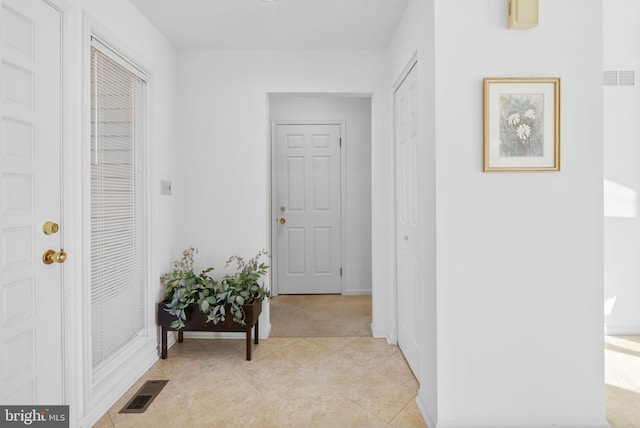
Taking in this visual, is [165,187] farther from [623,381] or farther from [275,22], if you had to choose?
[623,381]

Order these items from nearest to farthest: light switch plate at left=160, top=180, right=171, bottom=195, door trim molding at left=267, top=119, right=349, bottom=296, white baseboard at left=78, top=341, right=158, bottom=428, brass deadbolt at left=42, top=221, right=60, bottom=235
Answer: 1. brass deadbolt at left=42, top=221, right=60, bottom=235
2. white baseboard at left=78, top=341, right=158, bottom=428
3. light switch plate at left=160, top=180, right=171, bottom=195
4. door trim molding at left=267, top=119, right=349, bottom=296

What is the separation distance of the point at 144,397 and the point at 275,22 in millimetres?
2611

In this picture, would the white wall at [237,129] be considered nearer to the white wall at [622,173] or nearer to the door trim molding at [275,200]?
the door trim molding at [275,200]

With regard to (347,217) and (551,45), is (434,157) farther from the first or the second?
(347,217)

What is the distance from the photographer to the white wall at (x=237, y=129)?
3.29 m

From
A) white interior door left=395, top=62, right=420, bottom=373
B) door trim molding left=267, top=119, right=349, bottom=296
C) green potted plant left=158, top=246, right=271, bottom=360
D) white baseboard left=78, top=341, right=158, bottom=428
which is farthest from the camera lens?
door trim molding left=267, top=119, right=349, bottom=296

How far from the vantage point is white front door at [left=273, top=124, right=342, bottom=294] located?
475 cm

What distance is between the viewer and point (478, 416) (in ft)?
6.30

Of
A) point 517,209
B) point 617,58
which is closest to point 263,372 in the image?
point 517,209

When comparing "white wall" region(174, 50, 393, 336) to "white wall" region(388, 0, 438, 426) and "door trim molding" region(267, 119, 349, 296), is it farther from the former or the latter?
"door trim molding" region(267, 119, 349, 296)

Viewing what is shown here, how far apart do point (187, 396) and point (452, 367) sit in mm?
1545

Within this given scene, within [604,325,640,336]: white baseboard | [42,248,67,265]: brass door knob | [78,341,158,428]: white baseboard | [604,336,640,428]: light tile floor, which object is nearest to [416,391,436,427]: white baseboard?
[604,336,640,428]: light tile floor

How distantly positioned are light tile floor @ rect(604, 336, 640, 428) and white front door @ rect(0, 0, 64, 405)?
2762 mm

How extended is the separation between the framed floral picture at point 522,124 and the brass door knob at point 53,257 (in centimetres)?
204
